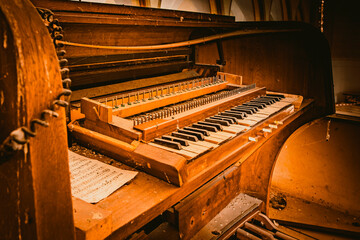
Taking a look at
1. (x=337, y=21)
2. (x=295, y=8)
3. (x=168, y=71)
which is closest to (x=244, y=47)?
(x=168, y=71)

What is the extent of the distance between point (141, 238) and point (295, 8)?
7883mm

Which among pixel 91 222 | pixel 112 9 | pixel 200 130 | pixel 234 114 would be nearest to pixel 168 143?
pixel 200 130

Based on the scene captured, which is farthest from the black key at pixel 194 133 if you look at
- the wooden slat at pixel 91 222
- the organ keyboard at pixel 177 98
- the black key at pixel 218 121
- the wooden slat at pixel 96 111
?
the wooden slat at pixel 91 222

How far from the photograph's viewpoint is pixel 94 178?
1413mm

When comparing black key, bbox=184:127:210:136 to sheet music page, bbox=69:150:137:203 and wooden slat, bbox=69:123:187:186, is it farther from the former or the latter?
sheet music page, bbox=69:150:137:203

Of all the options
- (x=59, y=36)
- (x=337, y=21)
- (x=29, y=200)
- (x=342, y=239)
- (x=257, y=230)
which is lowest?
(x=342, y=239)

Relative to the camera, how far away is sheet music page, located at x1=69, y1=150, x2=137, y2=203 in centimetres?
127

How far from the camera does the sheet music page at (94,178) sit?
1.27m

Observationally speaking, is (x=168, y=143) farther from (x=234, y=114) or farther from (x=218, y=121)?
(x=234, y=114)

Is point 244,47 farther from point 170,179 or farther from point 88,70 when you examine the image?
point 170,179

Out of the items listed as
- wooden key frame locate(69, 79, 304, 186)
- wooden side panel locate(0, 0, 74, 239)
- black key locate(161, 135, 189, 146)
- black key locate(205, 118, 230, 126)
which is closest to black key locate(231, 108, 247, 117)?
wooden key frame locate(69, 79, 304, 186)

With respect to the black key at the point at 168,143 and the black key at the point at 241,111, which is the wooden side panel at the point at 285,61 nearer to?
the black key at the point at 241,111

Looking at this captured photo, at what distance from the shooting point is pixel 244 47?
358cm

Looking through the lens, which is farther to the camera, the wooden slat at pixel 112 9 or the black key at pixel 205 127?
the black key at pixel 205 127
